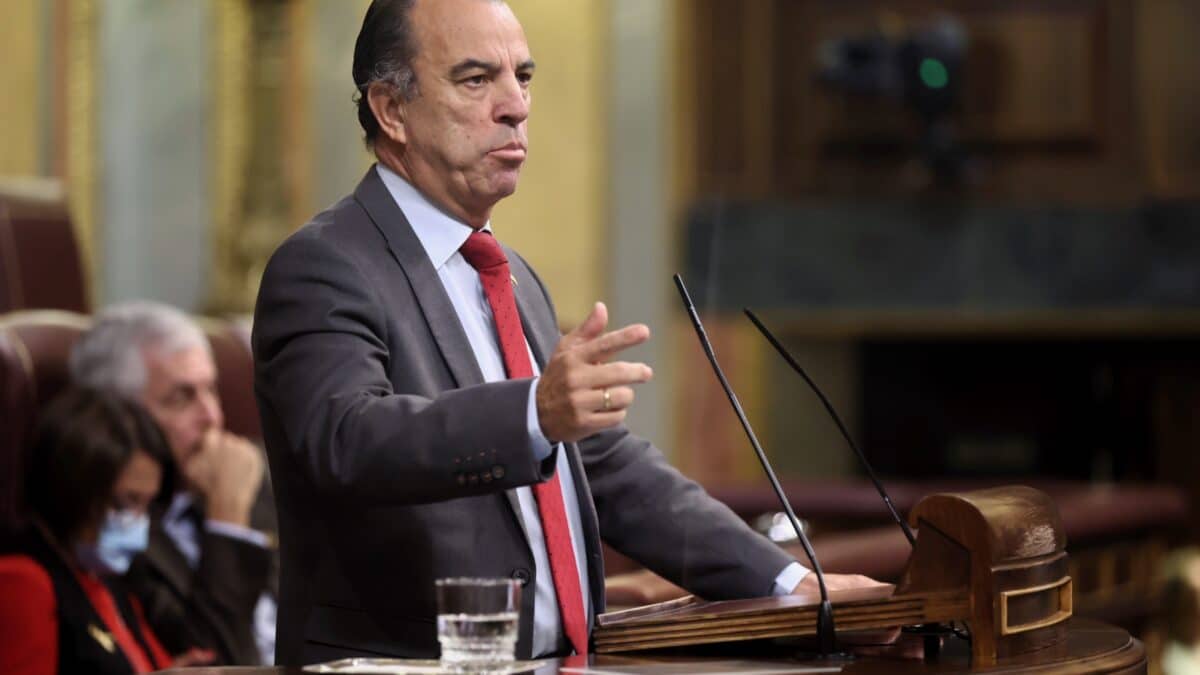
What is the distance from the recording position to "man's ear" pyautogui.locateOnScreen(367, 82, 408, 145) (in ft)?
5.24

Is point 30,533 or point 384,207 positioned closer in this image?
point 384,207

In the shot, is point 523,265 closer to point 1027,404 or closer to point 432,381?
point 432,381

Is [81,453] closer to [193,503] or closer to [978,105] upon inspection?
[193,503]

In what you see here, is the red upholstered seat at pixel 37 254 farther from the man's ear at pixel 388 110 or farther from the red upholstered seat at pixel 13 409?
the man's ear at pixel 388 110

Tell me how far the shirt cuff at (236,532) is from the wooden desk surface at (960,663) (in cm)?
158

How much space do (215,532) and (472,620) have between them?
173 centimetres

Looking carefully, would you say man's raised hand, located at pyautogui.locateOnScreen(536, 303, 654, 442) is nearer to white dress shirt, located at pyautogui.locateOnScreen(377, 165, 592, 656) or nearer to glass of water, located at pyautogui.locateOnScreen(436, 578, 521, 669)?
glass of water, located at pyautogui.locateOnScreen(436, 578, 521, 669)

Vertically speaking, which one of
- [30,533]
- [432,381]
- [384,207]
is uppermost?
[384,207]

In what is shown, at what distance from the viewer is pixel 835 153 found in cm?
647

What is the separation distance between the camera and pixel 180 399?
10.1 feet

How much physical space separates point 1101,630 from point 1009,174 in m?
4.96

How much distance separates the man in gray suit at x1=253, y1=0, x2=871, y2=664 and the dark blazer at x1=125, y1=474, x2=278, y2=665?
49.1 inches

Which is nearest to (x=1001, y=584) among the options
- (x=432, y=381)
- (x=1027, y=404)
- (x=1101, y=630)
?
(x=1101, y=630)

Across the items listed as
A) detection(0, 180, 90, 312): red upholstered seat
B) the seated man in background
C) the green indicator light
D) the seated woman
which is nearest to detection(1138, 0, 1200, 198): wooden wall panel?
the green indicator light
